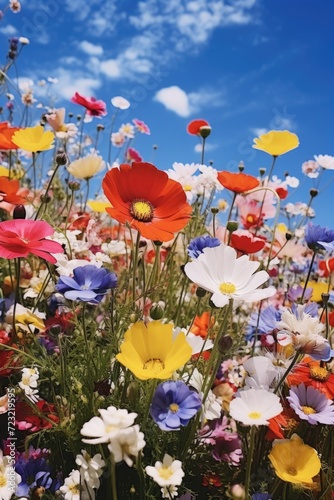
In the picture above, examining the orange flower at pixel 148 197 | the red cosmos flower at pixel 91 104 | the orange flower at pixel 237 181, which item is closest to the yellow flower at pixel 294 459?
the orange flower at pixel 148 197

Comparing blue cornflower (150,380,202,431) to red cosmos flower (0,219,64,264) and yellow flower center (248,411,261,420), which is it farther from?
red cosmos flower (0,219,64,264)

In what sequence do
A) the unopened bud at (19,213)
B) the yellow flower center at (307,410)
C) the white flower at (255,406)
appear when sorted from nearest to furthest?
the white flower at (255,406), the yellow flower center at (307,410), the unopened bud at (19,213)

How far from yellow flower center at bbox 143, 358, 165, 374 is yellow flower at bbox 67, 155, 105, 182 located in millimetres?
610

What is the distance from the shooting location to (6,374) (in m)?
0.94

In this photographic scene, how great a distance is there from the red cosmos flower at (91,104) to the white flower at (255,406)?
118 cm

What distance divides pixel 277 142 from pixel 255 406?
588mm

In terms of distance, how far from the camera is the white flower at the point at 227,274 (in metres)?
0.68

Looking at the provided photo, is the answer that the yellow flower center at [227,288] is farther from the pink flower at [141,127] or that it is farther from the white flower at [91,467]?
the pink flower at [141,127]

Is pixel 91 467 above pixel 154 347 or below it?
below

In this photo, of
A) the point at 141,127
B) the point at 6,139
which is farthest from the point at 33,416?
the point at 141,127

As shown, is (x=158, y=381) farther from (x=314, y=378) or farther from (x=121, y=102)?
(x=121, y=102)

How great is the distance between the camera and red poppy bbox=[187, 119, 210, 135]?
136cm

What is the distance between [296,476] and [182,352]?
0.22m

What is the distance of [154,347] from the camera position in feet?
2.22
